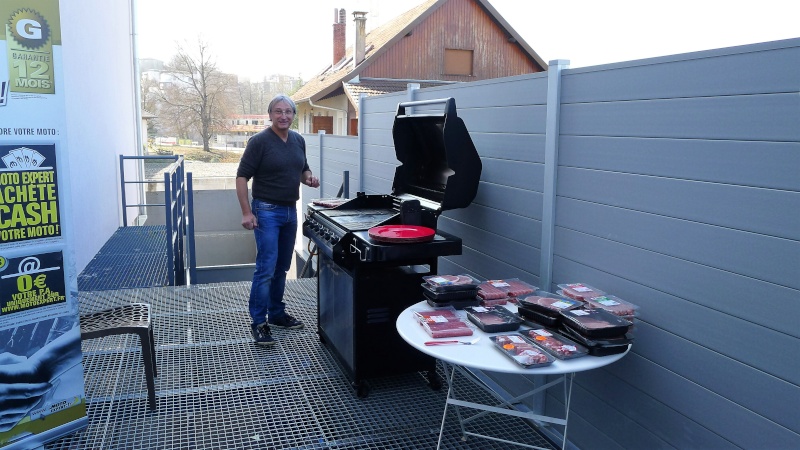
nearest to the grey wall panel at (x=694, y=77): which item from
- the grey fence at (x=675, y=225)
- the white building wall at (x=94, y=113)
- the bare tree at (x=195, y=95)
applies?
the grey fence at (x=675, y=225)

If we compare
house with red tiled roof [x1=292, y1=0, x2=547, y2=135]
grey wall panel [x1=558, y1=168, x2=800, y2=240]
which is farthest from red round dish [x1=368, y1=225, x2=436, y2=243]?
house with red tiled roof [x1=292, y1=0, x2=547, y2=135]

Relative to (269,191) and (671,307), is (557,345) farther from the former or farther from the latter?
(269,191)

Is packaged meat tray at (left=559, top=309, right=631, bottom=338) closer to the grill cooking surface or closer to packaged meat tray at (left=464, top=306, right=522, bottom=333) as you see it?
packaged meat tray at (left=464, top=306, right=522, bottom=333)

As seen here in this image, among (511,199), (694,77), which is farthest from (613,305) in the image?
(511,199)

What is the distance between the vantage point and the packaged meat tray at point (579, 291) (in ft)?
7.83

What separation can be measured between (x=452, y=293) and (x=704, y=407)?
1024 millimetres

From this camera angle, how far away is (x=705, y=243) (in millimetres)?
1957

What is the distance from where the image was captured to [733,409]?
188 centimetres

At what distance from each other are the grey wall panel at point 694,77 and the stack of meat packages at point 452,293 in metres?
0.97

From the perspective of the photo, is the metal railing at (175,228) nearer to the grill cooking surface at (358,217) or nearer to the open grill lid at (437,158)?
the grill cooking surface at (358,217)

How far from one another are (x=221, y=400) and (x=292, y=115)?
180 centimetres

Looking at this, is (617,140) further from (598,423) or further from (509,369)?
(598,423)

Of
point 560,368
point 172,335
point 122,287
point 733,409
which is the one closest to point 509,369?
point 560,368

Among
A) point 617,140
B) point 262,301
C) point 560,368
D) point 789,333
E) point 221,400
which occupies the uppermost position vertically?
point 617,140
